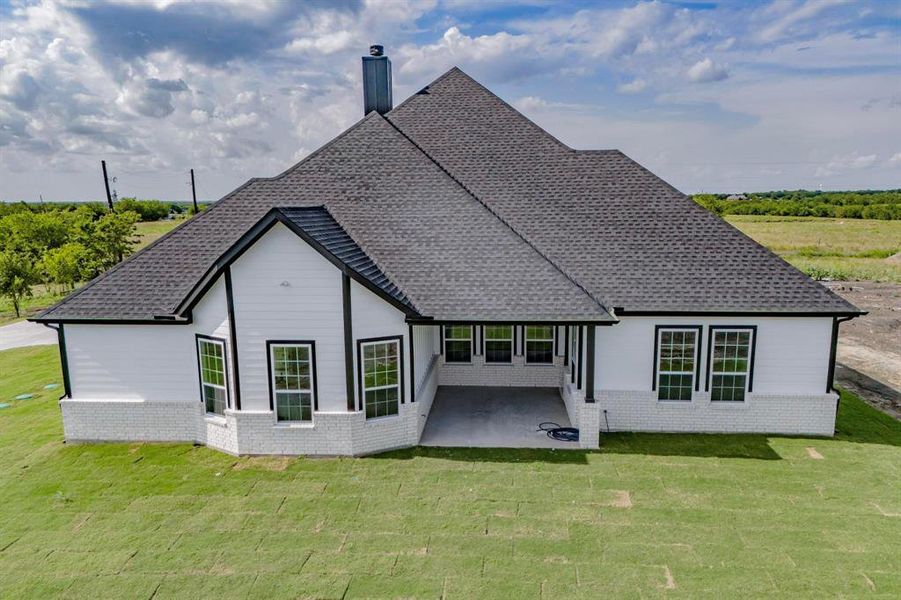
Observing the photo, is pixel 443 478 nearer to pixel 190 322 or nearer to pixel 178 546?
pixel 178 546

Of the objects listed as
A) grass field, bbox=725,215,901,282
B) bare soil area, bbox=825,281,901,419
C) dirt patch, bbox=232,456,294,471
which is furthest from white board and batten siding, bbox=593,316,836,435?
grass field, bbox=725,215,901,282

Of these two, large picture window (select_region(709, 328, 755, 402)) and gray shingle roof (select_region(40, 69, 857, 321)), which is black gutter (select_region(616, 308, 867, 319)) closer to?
gray shingle roof (select_region(40, 69, 857, 321))

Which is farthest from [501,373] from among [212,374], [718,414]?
[212,374]

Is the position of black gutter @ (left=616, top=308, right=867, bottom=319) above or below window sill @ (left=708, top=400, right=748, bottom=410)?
above

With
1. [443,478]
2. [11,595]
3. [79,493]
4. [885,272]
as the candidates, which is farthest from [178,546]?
[885,272]

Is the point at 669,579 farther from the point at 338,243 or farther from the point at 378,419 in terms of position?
the point at 338,243

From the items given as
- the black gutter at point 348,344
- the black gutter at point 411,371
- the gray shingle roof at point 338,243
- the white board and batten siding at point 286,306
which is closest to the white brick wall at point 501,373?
the black gutter at point 411,371

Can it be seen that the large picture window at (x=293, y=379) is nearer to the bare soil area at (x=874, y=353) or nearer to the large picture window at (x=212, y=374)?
the large picture window at (x=212, y=374)
